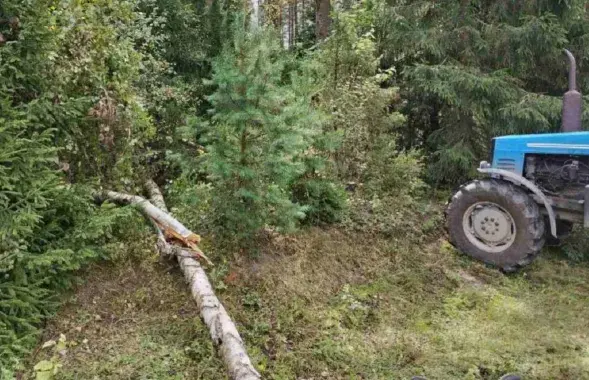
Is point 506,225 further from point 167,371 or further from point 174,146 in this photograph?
point 174,146

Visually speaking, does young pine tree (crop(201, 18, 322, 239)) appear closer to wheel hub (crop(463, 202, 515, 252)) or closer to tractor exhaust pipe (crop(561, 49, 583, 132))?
wheel hub (crop(463, 202, 515, 252))

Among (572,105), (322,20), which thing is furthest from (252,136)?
(322,20)

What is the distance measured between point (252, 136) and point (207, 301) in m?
1.27

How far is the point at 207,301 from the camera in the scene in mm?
3574

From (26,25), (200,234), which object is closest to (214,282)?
(200,234)

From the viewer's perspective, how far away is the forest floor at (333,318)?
3363 millimetres

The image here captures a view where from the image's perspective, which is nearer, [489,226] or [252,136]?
[252,136]

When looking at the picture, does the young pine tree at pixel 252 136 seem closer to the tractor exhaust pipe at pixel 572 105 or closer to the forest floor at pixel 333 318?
the forest floor at pixel 333 318

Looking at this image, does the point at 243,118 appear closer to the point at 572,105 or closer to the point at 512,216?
the point at 512,216

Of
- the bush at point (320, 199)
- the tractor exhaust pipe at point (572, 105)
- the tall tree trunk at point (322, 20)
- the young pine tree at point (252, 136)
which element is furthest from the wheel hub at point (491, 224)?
the tall tree trunk at point (322, 20)

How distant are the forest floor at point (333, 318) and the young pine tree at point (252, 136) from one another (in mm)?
462

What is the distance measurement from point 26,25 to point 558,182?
4.72 m

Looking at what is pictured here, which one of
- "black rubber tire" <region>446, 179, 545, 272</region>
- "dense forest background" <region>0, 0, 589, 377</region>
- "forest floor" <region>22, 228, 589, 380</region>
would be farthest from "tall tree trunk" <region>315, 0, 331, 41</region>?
"forest floor" <region>22, 228, 589, 380</region>

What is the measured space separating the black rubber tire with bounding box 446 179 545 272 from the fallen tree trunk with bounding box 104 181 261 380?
2.62 meters
